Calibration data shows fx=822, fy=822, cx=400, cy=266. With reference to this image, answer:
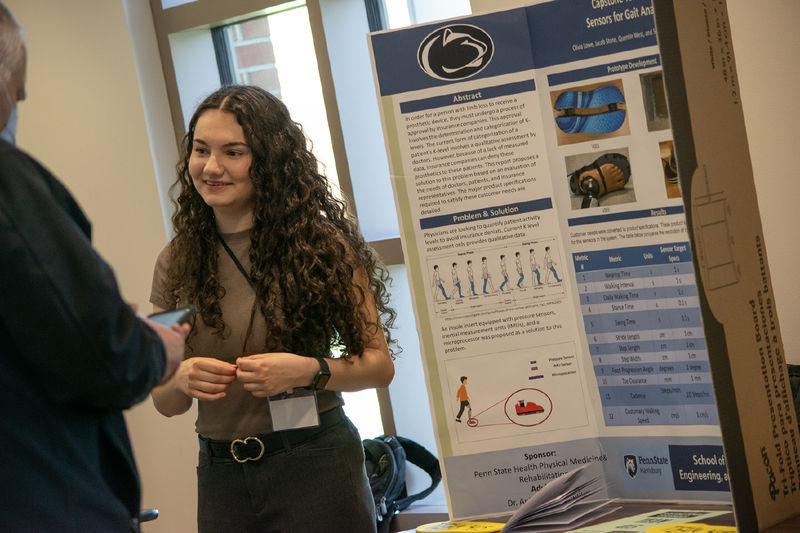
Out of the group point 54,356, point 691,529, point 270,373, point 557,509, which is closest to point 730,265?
point 691,529

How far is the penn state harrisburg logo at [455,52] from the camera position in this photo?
2.13m

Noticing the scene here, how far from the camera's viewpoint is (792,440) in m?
1.49

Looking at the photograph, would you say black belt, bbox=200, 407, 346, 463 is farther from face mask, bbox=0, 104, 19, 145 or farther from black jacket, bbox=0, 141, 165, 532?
face mask, bbox=0, 104, 19, 145

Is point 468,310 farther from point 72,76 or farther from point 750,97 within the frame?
point 72,76

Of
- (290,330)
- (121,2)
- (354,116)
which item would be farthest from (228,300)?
(121,2)

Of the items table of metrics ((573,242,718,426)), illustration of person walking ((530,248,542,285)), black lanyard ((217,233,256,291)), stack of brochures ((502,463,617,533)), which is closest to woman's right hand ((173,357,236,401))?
black lanyard ((217,233,256,291))

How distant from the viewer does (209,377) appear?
1.82 metres

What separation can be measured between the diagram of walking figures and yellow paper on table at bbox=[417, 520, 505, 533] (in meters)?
0.54

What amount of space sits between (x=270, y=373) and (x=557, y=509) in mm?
678

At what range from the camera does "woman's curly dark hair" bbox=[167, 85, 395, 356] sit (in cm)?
198

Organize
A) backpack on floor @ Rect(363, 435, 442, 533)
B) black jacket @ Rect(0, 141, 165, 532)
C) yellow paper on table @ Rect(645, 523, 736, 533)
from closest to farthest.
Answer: black jacket @ Rect(0, 141, 165, 532), yellow paper on table @ Rect(645, 523, 736, 533), backpack on floor @ Rect(363, 435, 442, 533)

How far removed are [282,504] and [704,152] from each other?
1184mm

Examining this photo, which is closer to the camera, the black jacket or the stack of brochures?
the black jacket

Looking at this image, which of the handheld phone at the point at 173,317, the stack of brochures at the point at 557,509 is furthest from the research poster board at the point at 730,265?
the handheld phone at the point at 173,317
